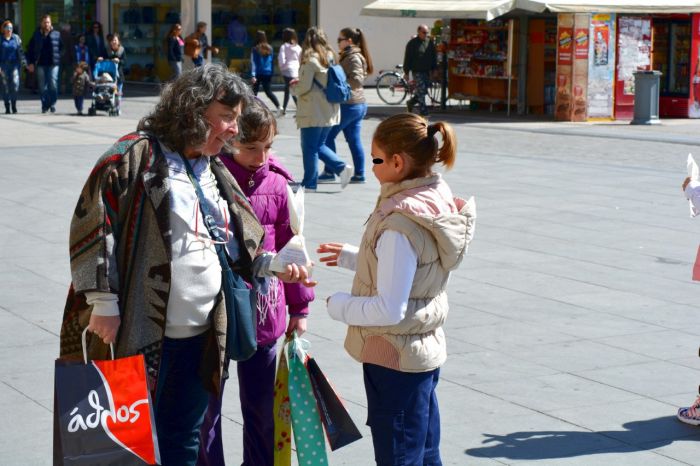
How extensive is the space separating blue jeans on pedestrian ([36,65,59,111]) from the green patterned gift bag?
19.1 meters

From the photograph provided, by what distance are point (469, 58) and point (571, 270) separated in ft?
53.5

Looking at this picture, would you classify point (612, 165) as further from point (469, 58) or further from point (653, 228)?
point (469, 58)

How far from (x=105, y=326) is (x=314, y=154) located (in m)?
9.14

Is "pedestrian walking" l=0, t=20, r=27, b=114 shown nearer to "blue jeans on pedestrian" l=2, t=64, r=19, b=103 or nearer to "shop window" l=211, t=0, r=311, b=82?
"blue jeans on pedestrian" l=2, t=64, r=19, b=103

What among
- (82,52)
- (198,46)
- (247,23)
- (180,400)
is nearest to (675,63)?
(198,46)

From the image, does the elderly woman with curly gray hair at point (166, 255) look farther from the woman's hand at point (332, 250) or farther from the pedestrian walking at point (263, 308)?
the pedestrian walking at point (263, 308)

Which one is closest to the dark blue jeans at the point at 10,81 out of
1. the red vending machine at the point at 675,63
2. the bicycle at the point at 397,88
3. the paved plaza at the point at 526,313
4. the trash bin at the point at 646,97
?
the paved plaza at the point at 526,313

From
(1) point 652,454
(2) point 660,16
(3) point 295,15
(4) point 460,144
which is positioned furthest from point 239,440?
(3) point 295,15

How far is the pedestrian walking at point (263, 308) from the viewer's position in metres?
4.42

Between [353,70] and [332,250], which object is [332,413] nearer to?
[332,250]

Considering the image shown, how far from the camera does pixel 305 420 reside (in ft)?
13.6

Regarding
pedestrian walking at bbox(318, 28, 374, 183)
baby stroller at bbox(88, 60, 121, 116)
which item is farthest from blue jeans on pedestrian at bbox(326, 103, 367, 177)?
baby stroller at bbox(88, 60, 121, 116)

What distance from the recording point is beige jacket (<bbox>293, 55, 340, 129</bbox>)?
1256 cm

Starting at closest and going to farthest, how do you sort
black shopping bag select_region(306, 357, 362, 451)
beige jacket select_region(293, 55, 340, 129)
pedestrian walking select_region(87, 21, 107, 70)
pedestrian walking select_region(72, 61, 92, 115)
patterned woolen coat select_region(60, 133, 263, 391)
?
patterned woolen coat select_region(60, 133, 263, 391)
black shopping bag select_region(306, 357, 362, 451)
beige jacket select_region(293, 55, 340, 129)
pedestrian walking select_region(72, 61, 92, 115)
pedestrian walking select_region(87, 21, 107, 70)
